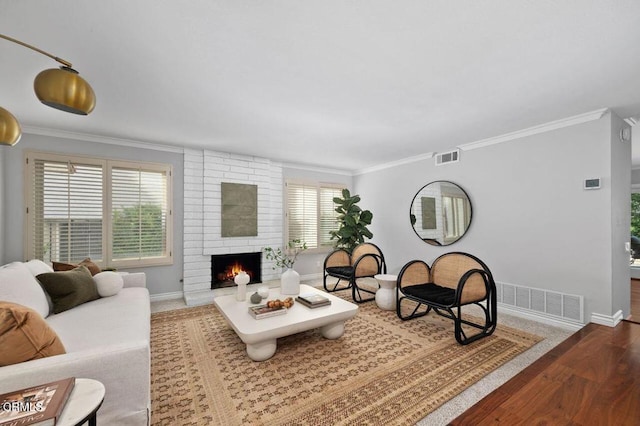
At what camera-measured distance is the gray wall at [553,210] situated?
9.73 feet

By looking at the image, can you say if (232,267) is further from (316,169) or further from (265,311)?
(316,169)

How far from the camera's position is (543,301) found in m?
3.36

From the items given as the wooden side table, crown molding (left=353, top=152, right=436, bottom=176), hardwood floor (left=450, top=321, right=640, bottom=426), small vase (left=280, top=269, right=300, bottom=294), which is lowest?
hardwood floor (left=450, top=321, right=640, bottom=426)

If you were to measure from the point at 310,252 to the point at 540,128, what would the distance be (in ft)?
14.0

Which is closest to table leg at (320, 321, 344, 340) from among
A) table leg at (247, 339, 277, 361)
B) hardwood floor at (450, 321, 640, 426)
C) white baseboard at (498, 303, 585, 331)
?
table leg at (247, 339, 277, 361)

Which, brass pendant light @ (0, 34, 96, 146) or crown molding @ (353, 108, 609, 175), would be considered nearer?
brass pendant light @ (0, 34, 96, 146)

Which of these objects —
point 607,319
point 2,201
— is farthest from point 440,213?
point 2,201

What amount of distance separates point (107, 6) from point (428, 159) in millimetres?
4556

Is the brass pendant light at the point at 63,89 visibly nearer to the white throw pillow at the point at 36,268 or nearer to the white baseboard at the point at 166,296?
the white throw pillow at the point at 36,268

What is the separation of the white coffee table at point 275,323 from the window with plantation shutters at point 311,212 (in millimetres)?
2642

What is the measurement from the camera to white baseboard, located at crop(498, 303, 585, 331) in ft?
10.2

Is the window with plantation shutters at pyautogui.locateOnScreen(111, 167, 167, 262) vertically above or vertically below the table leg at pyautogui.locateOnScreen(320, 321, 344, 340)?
above

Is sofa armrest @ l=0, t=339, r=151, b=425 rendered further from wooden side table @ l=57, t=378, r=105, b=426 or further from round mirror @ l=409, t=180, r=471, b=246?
round mirror @ l=409, t=180, r=471, b=246

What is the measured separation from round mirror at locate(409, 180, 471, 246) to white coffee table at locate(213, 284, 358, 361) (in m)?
2.40
